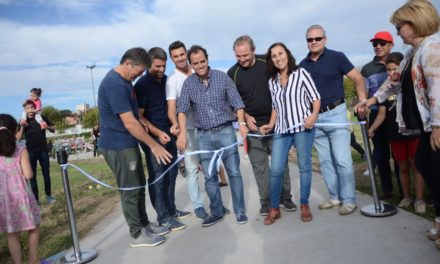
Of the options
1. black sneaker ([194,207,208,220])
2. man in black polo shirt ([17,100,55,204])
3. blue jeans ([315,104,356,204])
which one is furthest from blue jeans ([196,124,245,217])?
man in black polo shirt ([17,100,55,204])

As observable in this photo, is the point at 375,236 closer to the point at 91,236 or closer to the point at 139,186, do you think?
the point at 139,186

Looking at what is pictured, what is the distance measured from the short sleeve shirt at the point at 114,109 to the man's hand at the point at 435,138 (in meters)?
2.69

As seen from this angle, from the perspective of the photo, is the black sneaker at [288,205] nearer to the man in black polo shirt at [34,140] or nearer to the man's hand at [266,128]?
the man's hand at [266,128]

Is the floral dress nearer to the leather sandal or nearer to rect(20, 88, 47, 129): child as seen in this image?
rect(20, 88, 47, 129): child

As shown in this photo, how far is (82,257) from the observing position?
406cm

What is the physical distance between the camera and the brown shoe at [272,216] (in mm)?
4336

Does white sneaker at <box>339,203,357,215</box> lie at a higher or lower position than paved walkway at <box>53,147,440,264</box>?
higher

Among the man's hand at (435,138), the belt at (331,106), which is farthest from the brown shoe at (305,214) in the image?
the man's hand at (435,138)

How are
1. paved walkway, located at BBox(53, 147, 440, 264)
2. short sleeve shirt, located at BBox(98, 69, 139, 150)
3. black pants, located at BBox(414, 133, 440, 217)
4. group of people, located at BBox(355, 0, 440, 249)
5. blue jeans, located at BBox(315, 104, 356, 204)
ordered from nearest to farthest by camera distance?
group of people, located at BBox(355, 0, 440, 249) → black pants, located at BBox(414, 133, 440, 217) → paved walkway, located at BBox(53, 147, 440, 264) → short sleeve shirt, located at BBox(98, 69, 139, 150) → blue jeans, located at BBox(315, 104, 356, 204)

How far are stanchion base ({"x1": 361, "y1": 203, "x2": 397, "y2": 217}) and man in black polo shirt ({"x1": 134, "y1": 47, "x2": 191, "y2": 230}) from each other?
213 centimetres

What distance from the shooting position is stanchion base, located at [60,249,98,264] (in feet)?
13.0

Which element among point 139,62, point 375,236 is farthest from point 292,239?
point 139,62

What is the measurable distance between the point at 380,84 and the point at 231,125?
1.96 meters

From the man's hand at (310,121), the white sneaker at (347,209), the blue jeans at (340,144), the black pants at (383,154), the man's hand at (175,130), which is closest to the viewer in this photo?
the man's hand at (310,121)
